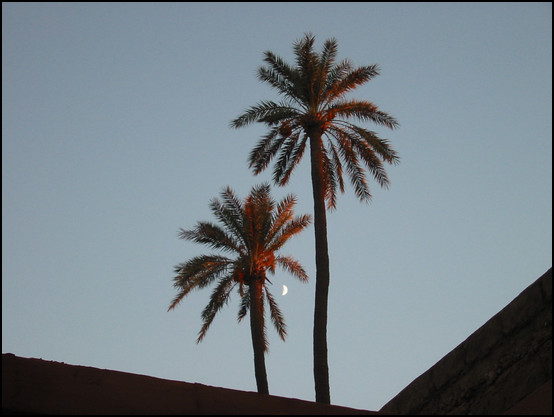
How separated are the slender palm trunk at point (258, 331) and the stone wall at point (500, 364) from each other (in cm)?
1315

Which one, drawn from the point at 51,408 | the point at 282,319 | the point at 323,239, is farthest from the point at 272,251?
the point at 51,408

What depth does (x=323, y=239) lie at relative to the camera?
1730 cm

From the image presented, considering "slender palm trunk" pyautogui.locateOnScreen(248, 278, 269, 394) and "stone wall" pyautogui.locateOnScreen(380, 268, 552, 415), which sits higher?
"slender palm trunk" pyautogui.locateOnScreen(248, 278, 269, 394)

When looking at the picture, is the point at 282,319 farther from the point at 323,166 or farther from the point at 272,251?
the point at 323,166

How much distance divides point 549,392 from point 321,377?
10854 millimetres

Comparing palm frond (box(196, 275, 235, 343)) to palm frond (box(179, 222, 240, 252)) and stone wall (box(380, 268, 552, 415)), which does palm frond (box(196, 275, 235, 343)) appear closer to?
palm frond (box(179, 222, 240, 252))

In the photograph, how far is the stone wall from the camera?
5750mm

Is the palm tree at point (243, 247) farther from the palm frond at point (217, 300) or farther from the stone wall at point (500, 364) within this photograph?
the stone wall at point (500, 364)

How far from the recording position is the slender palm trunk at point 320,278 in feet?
51.6

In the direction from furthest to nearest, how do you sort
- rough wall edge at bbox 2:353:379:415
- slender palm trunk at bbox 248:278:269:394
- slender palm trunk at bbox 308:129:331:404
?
slender palm trunk at bbox 248:278:269:394 < slender palm trunk at bbox 308:129:331:404 < rough wall edge at bbox 2:353:379:415

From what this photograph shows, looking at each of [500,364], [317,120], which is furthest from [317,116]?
[500,364]

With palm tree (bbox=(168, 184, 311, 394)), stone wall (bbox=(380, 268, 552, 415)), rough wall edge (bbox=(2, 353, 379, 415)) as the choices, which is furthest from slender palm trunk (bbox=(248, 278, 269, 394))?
rough wall edge (bbox=(2, 353, 379, 415))

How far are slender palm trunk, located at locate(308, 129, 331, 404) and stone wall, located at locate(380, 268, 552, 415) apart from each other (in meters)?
9.17

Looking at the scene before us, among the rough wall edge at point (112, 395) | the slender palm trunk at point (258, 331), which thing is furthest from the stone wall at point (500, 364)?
the slender palm trunk at point (258, 331)
